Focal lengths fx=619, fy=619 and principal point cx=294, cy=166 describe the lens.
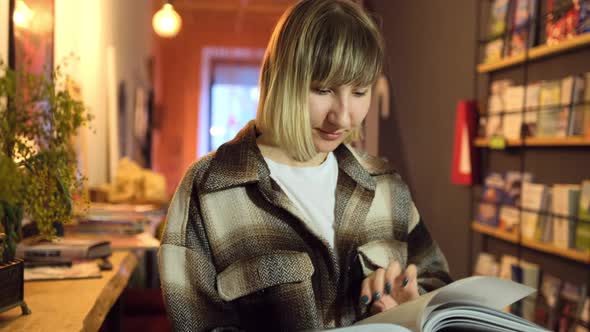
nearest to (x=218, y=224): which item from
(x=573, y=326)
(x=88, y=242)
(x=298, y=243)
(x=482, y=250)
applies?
(x=298, y=243)

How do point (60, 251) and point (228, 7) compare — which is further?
point (228, 7)

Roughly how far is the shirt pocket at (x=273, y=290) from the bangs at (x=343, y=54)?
12.4 inches

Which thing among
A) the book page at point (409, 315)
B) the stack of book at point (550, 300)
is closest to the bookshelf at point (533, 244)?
the stack of book at point (550, 300)

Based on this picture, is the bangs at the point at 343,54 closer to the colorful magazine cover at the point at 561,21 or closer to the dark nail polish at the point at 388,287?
the dark nail polish at the point at 388,287

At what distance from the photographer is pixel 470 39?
146 inches

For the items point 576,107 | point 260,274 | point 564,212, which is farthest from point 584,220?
point 260,274

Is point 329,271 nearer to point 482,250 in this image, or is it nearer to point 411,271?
point 411,271

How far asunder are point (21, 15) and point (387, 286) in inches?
55.6

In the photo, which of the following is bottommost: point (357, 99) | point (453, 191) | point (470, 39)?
point (453, 191)

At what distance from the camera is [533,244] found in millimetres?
2854

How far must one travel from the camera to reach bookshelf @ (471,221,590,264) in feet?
8.25

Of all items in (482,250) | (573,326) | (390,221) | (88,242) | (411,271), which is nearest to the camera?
(411,271)

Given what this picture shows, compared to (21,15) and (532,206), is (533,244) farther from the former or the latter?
(21,15)

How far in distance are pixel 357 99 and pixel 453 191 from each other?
2.98 meters
